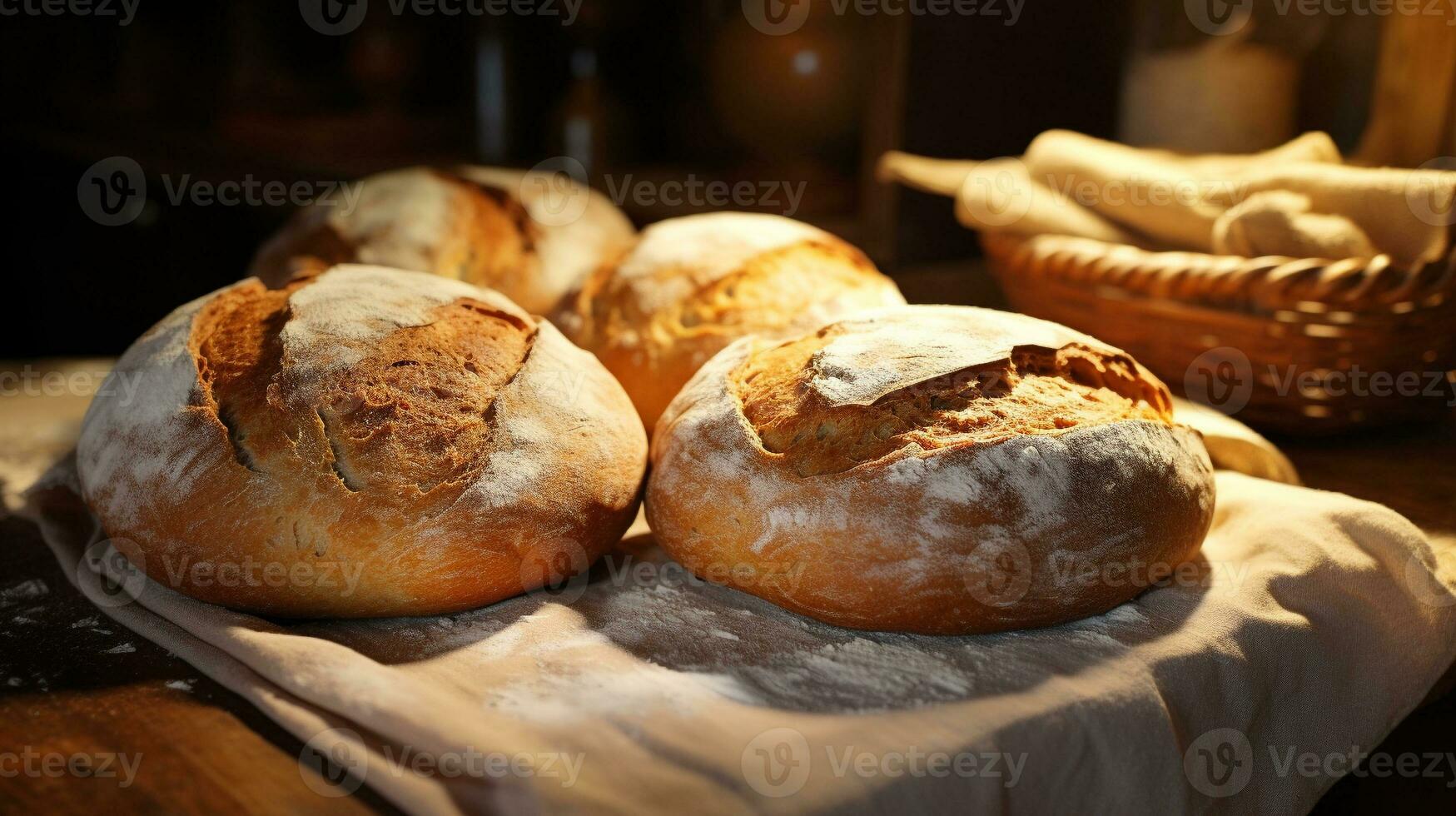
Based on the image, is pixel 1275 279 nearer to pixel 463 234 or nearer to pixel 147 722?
pixel 463 234

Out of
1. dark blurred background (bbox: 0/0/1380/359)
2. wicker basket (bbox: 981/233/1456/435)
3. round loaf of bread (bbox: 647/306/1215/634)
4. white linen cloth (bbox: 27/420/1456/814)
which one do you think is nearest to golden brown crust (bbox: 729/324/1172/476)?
round loaf of bread (bbox: 647/306/1215/634)

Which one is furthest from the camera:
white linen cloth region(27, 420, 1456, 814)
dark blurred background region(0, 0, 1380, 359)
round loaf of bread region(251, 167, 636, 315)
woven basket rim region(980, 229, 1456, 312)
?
dark blurred background region(0, 0, 1380, 359)

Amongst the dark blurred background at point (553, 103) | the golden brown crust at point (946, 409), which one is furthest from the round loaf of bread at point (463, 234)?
the golden brown crust at point (946, 409)

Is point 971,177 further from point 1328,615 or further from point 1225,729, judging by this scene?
point 1225,729

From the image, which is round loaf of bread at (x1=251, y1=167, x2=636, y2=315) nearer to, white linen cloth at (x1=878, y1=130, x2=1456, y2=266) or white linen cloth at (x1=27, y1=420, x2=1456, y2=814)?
white linen cloth at (x1=878, y1=130, x2=1456, y2=266)

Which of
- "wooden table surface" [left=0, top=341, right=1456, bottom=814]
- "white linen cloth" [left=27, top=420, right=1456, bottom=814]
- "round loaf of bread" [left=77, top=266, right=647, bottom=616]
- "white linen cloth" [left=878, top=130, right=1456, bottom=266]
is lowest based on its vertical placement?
"wooden table surface" [left=0, top=341, right=1456, bottom=814]

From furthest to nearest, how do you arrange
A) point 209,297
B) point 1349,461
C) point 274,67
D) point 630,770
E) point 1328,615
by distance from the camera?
point 274,67, point 1349,461, point 209,297, point 1328,615, point 630,770

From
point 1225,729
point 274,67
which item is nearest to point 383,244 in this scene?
point 1225,729
